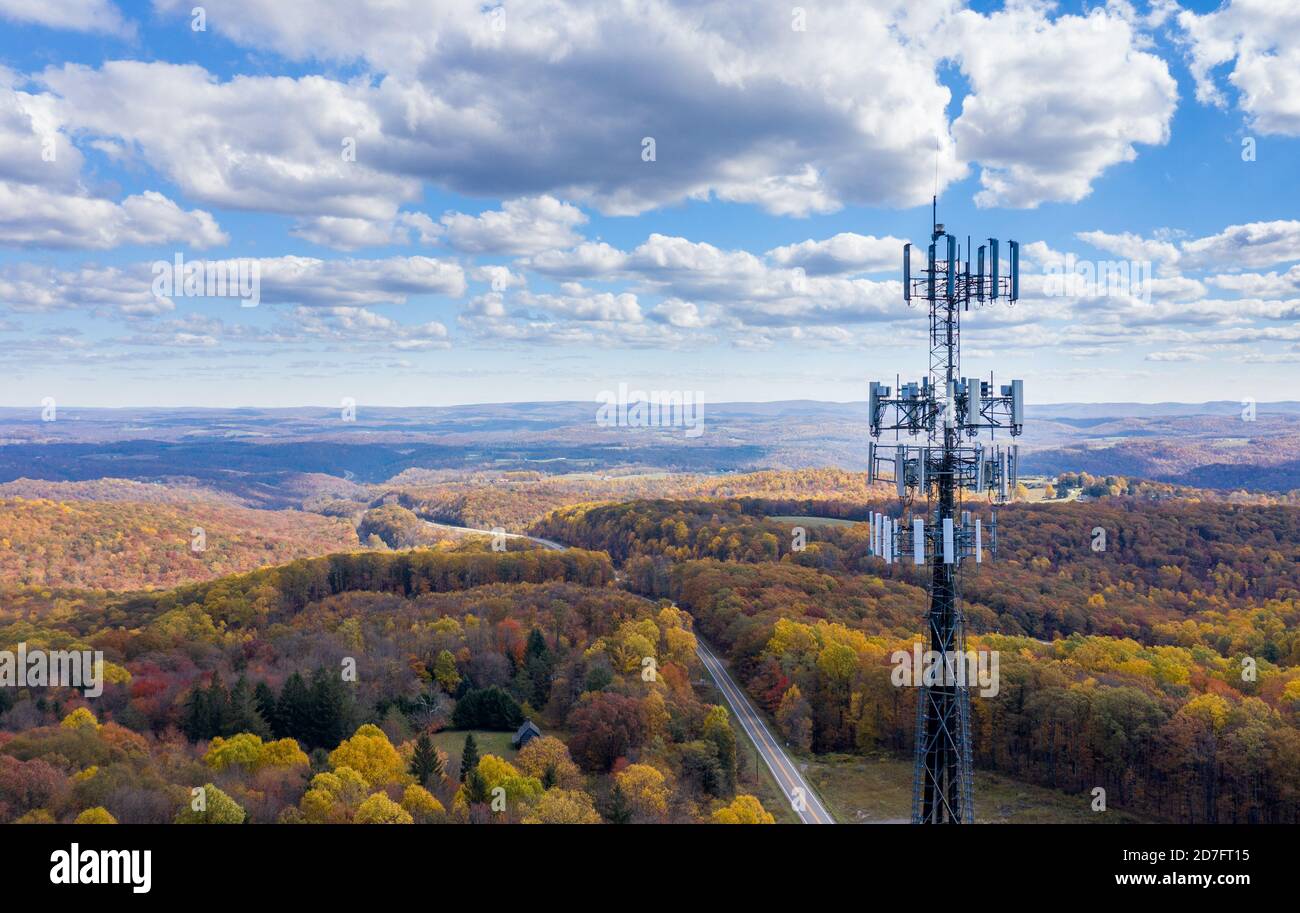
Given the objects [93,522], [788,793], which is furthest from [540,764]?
[93,522]

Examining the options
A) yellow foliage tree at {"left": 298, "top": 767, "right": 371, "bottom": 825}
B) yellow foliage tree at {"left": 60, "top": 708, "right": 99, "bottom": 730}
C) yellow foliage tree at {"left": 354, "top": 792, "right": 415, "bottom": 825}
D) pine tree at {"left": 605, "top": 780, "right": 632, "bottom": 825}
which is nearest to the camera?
yellow foliage tree at {"left": 354, "top": 792, "right": 415, "bottom": 825}

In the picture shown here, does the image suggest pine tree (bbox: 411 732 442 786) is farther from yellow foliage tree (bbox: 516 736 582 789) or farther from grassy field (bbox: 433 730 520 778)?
yellow foliage tree (bbox: 516 736 582 789)

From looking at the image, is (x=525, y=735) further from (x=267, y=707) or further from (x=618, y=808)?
(x=267, y=707)

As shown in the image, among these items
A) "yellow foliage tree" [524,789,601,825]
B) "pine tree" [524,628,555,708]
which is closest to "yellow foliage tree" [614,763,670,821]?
"yellow foliage tree" [524,789,601,825]

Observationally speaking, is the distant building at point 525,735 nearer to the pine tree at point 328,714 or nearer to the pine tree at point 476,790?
the pine tree at point 328,714

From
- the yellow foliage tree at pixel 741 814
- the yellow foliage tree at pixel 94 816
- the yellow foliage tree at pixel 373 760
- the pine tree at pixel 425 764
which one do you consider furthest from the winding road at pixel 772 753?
the yellow foliage tree at pixel 94 816
